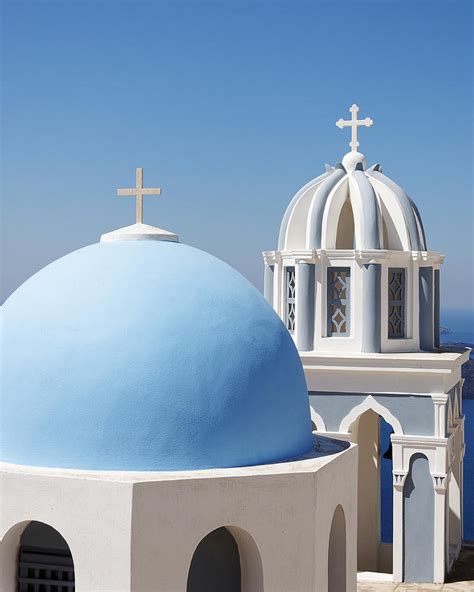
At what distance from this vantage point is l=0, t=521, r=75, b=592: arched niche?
8516 millimetres

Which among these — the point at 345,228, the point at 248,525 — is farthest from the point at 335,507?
the point at 345,228

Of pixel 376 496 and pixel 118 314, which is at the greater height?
pixel 118 314

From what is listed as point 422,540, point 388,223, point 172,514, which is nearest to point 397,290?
point 388,223

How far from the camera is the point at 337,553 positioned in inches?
373

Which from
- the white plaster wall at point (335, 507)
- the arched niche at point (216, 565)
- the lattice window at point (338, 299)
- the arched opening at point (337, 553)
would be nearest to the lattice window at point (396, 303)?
the lattice window at point (338, 299)

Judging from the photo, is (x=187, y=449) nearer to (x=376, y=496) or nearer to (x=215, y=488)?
(x=215, y=488)

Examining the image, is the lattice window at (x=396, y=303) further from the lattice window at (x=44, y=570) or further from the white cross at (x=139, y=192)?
the lattice window at (x=44, y=570)

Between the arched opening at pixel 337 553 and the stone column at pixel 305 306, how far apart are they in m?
7.15

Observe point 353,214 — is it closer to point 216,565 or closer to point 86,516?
point 216,565

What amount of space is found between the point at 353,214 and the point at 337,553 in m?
8.74

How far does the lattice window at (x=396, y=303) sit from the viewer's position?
16.9 meters

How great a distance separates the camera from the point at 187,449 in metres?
8.36

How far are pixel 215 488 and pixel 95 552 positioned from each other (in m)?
1.03

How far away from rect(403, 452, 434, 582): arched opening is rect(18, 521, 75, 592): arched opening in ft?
27.9
